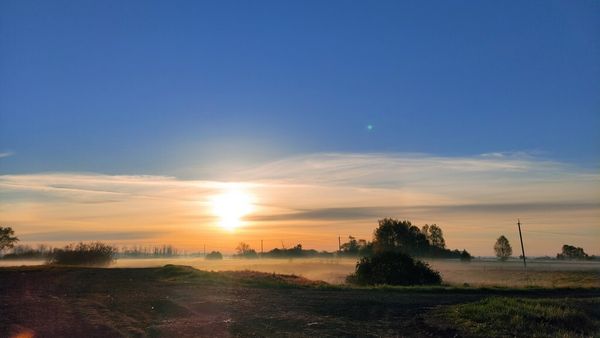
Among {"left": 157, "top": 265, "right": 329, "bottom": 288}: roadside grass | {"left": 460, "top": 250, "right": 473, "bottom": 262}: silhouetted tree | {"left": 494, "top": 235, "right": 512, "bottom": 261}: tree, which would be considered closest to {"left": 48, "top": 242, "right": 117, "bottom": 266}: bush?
{"left": 157, "top": 265, "right": 329, "bottom": 288}: roadside grass

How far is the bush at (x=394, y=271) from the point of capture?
38781mm

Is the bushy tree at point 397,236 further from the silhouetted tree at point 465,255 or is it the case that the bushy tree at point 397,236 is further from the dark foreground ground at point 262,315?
the dark foreground ground at point 262,315

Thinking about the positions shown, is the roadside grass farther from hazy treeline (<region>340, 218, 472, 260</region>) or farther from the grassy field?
hazy treeline (<region>340, 218, 472, 260</region>)

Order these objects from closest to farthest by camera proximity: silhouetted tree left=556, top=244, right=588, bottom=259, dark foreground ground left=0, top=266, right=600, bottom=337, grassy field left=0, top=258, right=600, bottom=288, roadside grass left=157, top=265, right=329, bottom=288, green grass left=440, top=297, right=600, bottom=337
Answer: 1. green grass left=440, top=297, right=600, bottom=337
2. dark foreground ground left=0, top=266, right=600, bottom=337
3. roadside grass left=157, top=265, right=329, bottom=288
4. grassy field left=0, top=258, right=600, bottom=288
5. silhouetted tree left=556, top=244, right=588, bottom=259

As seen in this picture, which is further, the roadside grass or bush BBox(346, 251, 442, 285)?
bush BBox(346, 251, 442, 285)

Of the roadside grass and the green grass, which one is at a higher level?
the roadside grass

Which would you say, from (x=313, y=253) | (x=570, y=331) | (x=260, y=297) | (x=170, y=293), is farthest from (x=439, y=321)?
(x=313, y=253)

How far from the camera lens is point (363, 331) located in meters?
13.8

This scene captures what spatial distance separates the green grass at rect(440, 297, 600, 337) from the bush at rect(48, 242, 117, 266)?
169ft

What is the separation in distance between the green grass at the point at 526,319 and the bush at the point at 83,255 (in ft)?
169

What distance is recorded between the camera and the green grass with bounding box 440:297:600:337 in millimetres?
13266

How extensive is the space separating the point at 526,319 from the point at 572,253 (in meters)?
138

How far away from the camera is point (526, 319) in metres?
14.4

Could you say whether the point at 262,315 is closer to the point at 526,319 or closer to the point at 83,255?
the point at 526,319
